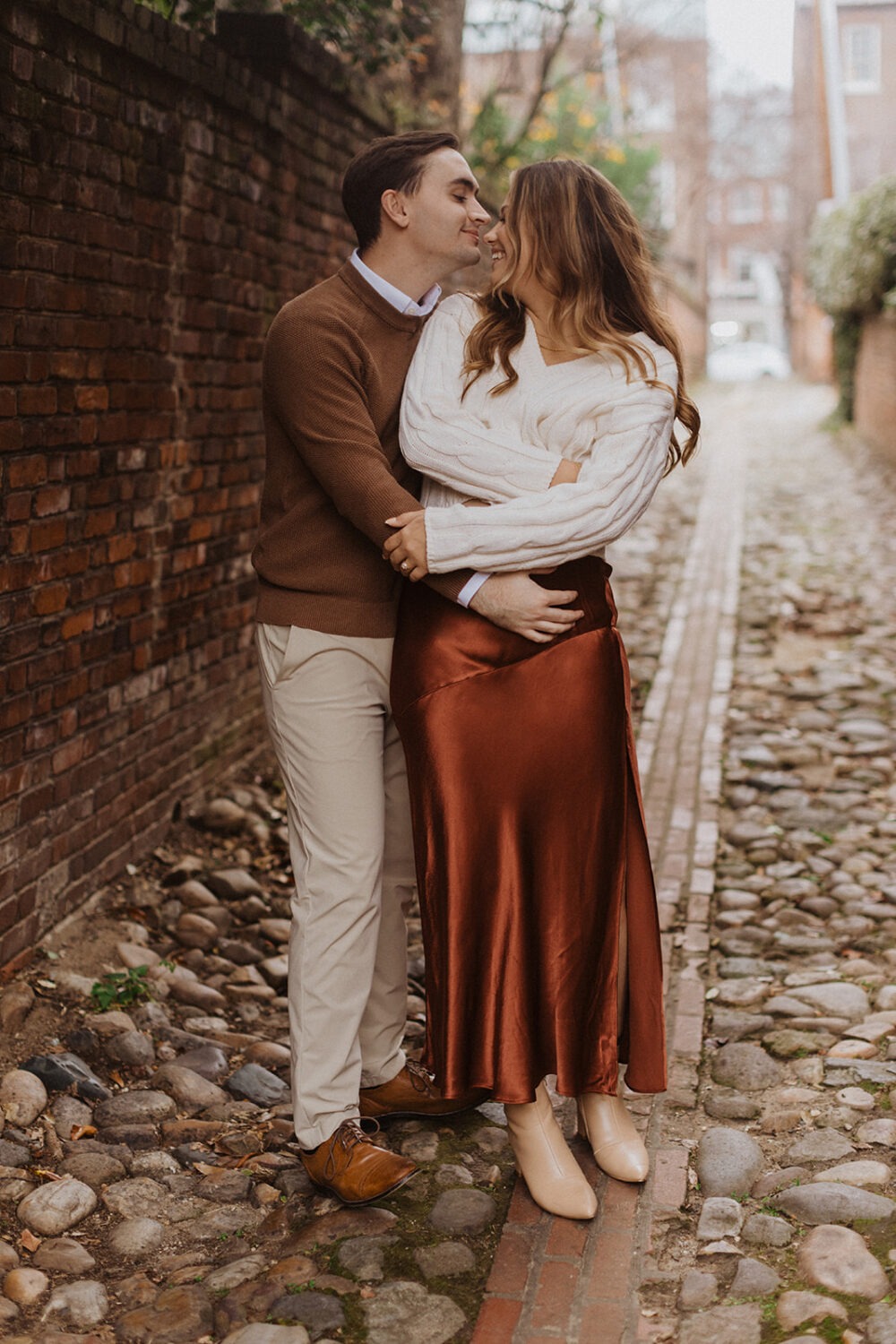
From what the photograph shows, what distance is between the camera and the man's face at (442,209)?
3.05 metres

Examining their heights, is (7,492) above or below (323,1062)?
above

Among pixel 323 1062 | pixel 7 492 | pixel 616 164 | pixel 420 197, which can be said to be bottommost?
pixel 323 1062

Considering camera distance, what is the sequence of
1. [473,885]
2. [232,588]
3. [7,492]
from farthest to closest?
[232,588] → [7,492] → [473,885]

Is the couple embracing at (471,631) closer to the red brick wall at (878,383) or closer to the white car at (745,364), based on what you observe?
the red brick wall at (878,383)

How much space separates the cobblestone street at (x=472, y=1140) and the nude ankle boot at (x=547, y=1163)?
48 mm

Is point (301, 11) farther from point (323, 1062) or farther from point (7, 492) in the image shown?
point (323, 1062)

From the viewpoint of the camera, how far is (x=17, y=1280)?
278cm

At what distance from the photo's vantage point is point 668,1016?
4.14m

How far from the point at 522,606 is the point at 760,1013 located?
6.23 ft

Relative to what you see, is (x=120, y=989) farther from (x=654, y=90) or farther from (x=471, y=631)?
(x=654, y=90)

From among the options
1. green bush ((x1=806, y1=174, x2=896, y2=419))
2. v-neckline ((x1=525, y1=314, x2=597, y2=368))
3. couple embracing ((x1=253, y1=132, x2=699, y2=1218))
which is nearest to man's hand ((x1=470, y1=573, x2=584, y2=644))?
couple embracing ((x1=253, y1=132, x2=699, y2=1218))

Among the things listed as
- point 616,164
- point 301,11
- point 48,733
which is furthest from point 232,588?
point 616,164

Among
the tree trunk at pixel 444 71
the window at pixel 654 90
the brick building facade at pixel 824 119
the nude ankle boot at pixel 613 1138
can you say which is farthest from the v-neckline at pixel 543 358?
the brick building facade at pixel 824 119

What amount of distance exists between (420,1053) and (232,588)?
2.40 metres
